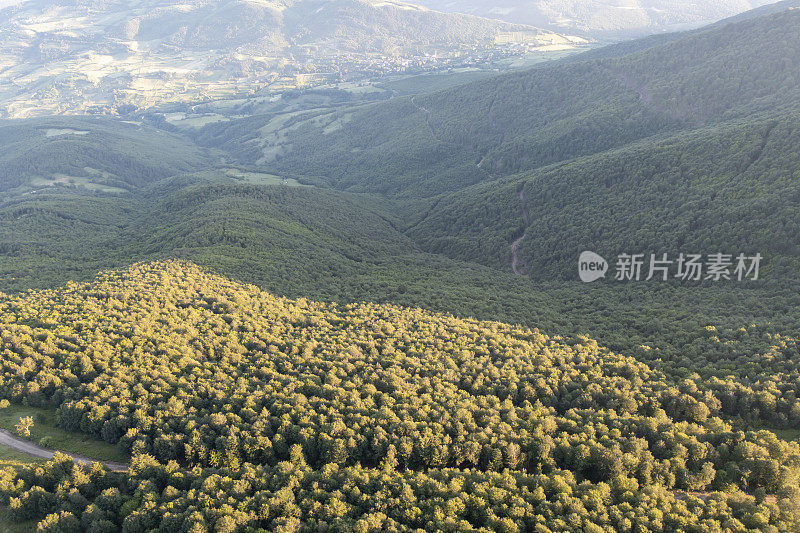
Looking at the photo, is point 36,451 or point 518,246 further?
point 518,246

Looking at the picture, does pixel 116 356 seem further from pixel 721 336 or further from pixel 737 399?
pixel 721 336

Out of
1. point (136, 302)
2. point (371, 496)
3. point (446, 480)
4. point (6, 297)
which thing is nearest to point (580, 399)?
point (446, 480)

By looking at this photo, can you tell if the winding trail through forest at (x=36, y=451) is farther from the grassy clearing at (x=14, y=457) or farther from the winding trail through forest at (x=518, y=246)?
the winding trail through forest at (x=518, y=246)

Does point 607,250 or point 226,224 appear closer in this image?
point 607,250

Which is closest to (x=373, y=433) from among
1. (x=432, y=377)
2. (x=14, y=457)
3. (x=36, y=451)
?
(x=432, y=377)

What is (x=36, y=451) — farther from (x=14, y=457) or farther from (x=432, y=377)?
(x=432, y=377)

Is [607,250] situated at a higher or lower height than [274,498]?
higher

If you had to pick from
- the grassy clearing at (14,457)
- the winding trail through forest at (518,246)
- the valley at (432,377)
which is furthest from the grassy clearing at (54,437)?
the winding trail through forest at (518,246)
